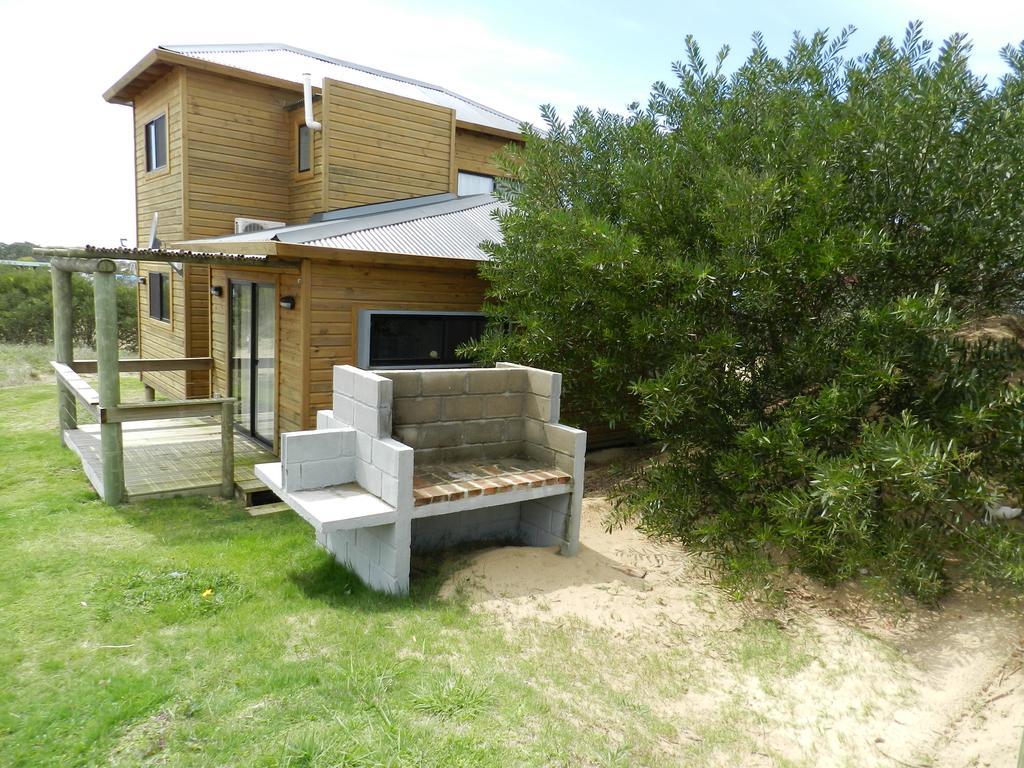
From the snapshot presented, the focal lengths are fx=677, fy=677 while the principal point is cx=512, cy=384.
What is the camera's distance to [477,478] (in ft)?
17.2

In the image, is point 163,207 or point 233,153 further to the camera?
point 163,207

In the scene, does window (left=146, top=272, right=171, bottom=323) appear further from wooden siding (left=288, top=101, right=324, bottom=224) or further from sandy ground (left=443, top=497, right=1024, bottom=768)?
sandy ground (left=443, top=497, right=1024, bottom=768)

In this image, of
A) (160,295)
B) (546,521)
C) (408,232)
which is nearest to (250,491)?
(546,521)

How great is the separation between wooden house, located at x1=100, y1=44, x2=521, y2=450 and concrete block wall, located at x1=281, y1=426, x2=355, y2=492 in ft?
8.49

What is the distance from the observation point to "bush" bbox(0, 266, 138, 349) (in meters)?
19.7

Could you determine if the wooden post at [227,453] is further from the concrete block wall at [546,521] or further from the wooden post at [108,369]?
the concrete block wall at [546,521]

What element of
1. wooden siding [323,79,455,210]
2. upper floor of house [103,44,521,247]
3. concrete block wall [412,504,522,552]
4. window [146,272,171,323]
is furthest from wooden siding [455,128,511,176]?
concrete block wall [412,504,522,552]

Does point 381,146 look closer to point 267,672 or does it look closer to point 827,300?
point 827,300

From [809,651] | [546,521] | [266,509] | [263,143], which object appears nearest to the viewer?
[809,651]

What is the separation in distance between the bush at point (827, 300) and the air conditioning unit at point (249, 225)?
21.3 ft

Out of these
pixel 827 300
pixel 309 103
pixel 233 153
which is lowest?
pixel 827 300

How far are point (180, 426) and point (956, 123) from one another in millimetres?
9851

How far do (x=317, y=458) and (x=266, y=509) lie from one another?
2.40 metres

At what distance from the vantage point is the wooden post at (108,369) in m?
6.51
